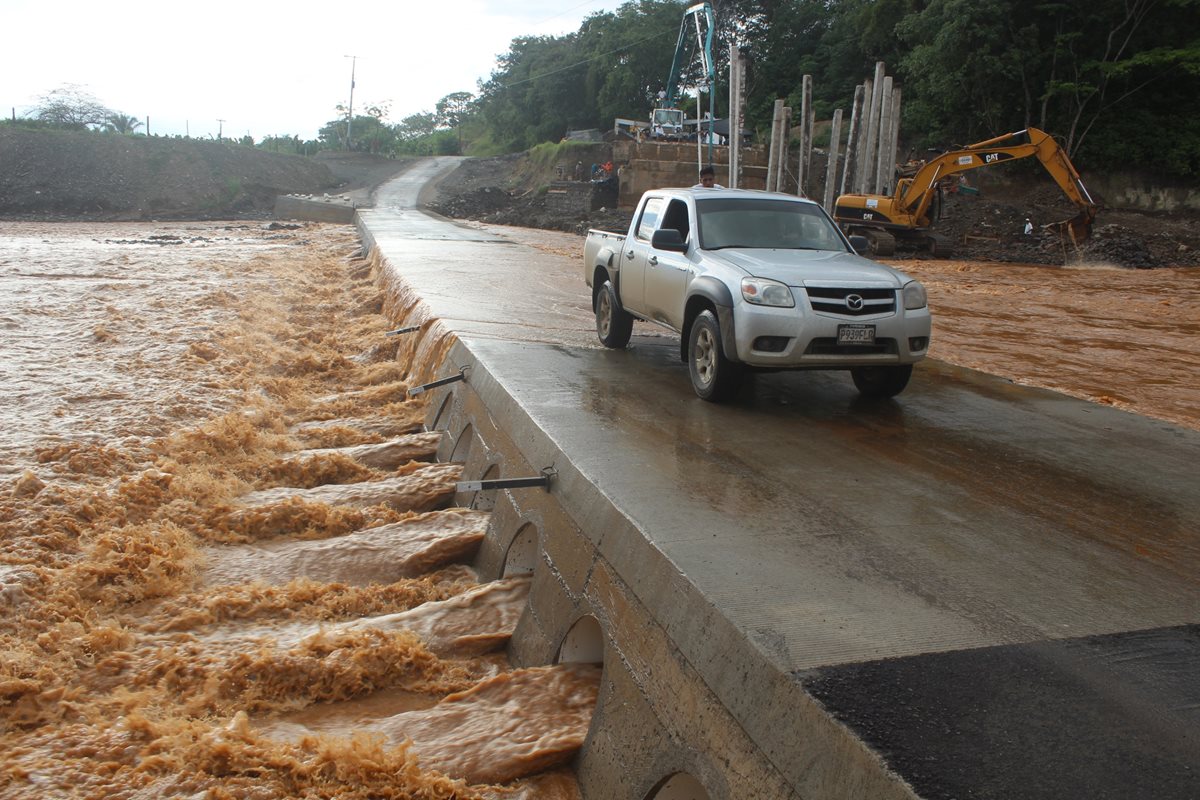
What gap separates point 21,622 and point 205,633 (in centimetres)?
97

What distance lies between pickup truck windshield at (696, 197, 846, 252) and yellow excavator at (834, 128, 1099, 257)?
16.6 metres

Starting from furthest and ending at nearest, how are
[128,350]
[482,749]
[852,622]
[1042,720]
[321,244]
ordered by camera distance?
[321,244], [128,350], [482,749], [852,622], [1042,720]

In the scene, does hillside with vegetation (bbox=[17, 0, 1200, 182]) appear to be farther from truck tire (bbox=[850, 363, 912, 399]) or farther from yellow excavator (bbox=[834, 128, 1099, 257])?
truck tire (bbox=[850, 363, 912, 399])

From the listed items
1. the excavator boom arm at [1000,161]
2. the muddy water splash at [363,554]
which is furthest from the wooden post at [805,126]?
the muddy water splash at [363,554]

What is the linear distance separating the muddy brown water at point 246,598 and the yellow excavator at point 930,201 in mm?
17681

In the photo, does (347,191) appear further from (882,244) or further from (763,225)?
(763,225)

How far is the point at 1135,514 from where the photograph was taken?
542 cm

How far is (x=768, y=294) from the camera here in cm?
738

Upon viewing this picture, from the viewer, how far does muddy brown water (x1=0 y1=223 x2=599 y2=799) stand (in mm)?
4285

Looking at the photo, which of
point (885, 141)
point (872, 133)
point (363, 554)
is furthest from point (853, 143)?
point (363, 554)

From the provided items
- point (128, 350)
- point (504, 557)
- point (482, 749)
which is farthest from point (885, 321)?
point (128, 350)

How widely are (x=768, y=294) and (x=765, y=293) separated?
0.02 metres

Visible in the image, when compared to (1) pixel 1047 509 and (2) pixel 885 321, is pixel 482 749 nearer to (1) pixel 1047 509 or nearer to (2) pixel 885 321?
(1) pixel 1047 509

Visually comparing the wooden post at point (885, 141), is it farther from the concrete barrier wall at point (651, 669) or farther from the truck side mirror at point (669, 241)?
the concrete barrier wall at point (651, 669)
